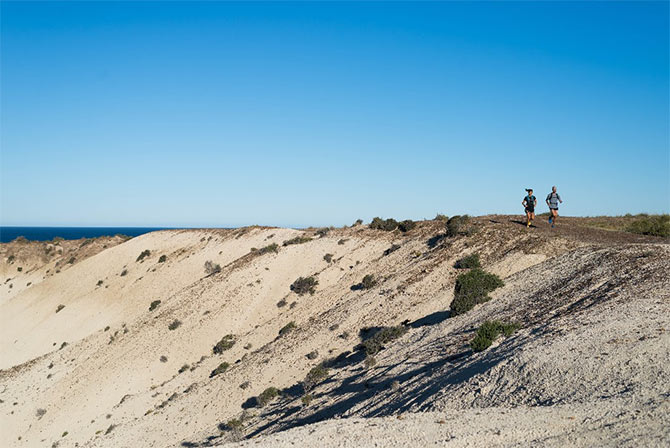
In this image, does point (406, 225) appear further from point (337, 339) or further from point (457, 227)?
point (337, 339)

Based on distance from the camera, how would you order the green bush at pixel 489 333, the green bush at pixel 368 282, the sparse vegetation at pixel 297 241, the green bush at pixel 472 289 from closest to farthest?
the green bush at pixel 489 333 < the green bush at pixel 472 289 < the green bush at pixel 368 282 < the sparse vegetation at pixel 297 241

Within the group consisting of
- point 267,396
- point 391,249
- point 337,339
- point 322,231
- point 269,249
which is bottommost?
point 267,396

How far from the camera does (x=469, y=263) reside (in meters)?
25.9

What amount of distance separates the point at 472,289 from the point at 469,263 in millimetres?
4628

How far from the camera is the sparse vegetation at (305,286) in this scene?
108 feet

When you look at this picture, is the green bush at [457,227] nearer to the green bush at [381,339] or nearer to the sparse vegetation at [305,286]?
the sparse vegetation at [305,286]

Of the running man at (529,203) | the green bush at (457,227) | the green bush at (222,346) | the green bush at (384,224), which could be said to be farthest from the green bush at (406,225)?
the green bush at (222,346)

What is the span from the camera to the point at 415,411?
41.4 feet

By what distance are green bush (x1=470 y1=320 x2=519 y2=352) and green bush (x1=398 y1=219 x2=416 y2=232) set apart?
20.3 meters

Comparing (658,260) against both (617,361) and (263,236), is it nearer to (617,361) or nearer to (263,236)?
(617,361)

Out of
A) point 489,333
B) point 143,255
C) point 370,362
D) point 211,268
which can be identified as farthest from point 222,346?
point 143,255

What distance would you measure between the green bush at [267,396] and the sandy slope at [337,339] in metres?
0.56

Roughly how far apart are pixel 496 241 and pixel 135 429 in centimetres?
2115

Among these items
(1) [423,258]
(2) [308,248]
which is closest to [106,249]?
(2) [308,248]
